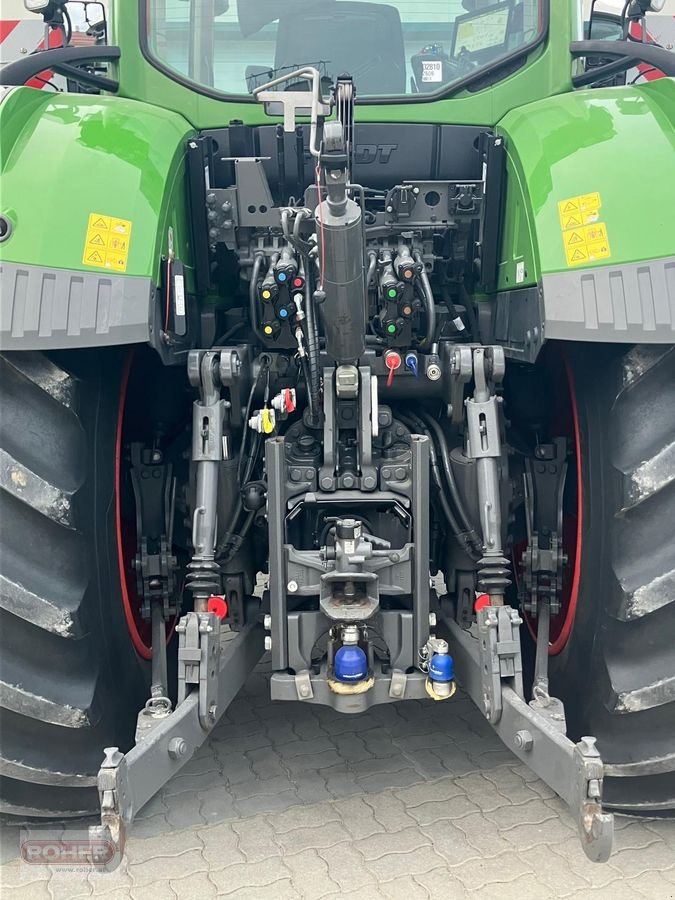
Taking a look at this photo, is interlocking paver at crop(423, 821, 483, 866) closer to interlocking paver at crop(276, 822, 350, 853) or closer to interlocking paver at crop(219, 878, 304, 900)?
interlocking paver at crop(276, 822, 350, 853)

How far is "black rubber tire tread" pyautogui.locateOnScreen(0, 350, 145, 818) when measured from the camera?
2158mm

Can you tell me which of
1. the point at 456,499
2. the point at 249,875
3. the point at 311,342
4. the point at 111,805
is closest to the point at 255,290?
the point at 311,342

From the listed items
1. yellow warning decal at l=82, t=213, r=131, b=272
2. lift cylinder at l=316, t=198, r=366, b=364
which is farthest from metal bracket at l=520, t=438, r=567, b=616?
yellow warning decal at l=82, t=213, r=131, b=272

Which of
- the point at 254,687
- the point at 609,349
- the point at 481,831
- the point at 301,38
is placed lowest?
the point at 254,687

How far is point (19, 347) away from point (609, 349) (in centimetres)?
142

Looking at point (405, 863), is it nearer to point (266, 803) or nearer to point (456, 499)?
point (266, 803)

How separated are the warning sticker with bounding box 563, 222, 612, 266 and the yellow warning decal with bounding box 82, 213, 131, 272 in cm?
105

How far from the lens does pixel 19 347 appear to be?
2061mm

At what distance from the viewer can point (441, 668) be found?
92.4 inches

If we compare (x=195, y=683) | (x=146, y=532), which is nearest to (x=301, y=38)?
(x=146, y=532)

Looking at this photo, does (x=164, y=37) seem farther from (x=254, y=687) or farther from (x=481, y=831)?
(x=481, y=831)

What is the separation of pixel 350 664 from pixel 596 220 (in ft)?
4.04

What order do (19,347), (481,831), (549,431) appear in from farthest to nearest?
(549,431) < (481,831) < (19,347)

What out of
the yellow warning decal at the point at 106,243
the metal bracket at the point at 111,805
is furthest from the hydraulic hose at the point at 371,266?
the metal bracket at the point at 111,805
